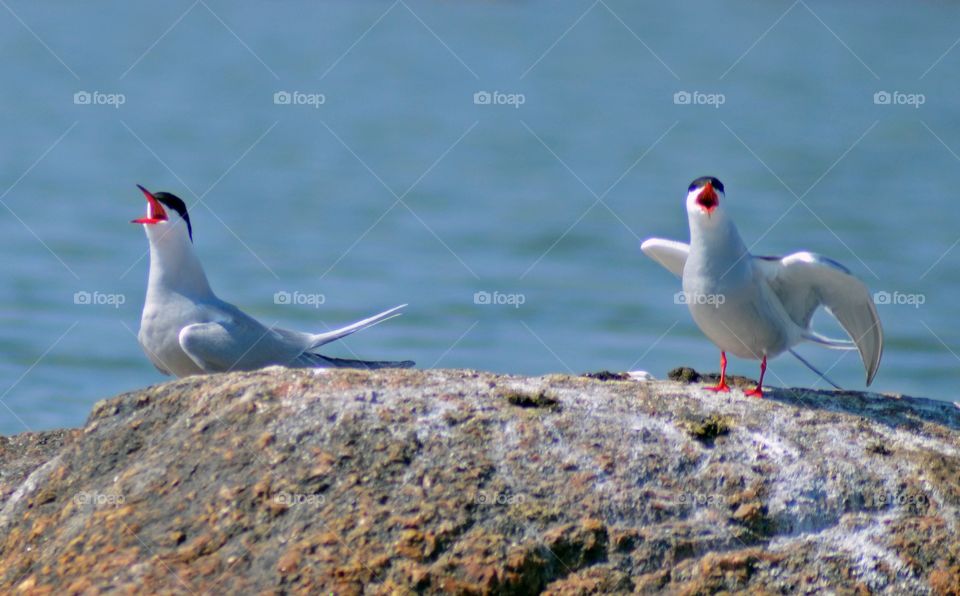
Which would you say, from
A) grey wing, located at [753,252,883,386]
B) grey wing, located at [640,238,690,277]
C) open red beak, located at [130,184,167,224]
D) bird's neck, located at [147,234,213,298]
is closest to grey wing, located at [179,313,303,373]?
bird's neck, located at [147,234,213,298]

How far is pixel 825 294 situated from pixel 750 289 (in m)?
0.49

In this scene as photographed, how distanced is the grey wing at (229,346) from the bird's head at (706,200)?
2271 millimetres

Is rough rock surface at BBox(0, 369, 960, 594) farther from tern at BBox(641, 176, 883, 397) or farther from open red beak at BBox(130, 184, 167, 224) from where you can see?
open red beak at BBox(130, 184, 167, 224)

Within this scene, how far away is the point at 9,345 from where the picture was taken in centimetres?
1573

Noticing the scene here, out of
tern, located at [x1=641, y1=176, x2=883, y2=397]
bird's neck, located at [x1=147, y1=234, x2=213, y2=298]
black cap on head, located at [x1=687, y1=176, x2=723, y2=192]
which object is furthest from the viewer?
bird's neck, located at [x1=147, y1=234, x2=213, y2=298]

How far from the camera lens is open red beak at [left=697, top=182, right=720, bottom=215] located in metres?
6.85

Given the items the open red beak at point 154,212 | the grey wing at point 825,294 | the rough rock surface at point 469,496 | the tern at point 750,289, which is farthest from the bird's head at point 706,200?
the open red beak at point 154,212

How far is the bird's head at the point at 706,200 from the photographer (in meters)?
6.86

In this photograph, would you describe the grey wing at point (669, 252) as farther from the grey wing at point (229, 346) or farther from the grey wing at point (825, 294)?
the grey wing at point (229, 346)

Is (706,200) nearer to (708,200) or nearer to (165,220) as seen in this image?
(708,200)

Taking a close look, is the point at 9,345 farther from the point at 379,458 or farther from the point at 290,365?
the point at 379,458

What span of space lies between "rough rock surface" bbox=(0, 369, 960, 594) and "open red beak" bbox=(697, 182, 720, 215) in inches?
47.1

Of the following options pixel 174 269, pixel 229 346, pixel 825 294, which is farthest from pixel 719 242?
pixel 174 269

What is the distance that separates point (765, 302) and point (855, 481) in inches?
59.3
